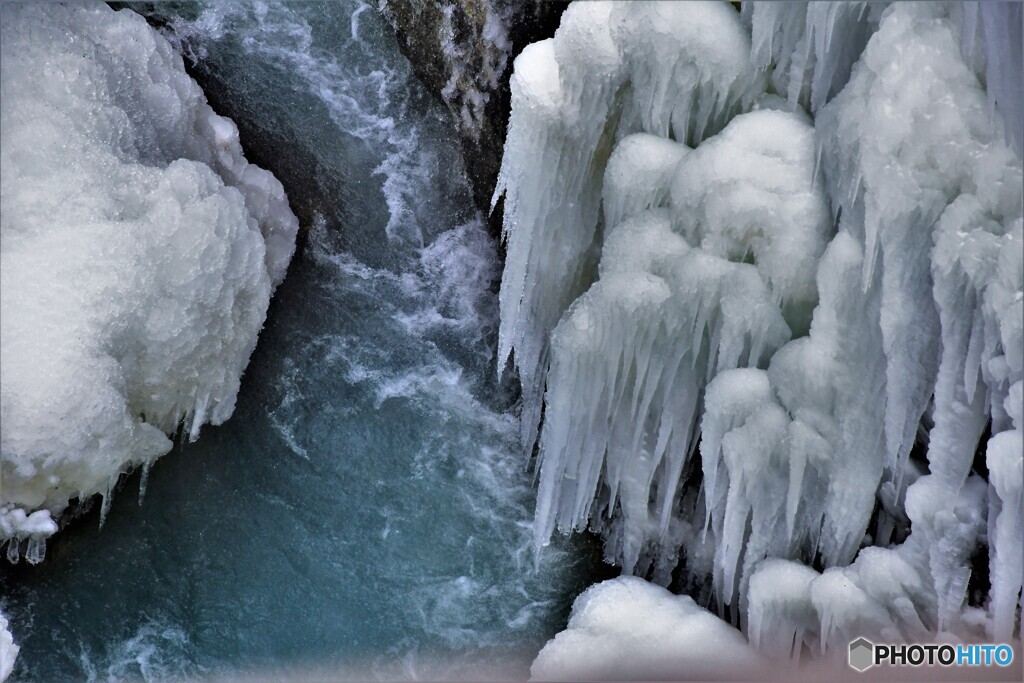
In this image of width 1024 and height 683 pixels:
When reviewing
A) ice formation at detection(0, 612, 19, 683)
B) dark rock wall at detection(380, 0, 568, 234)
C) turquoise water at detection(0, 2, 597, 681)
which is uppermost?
dark rock wall at detection(380, 0, 568, 234)

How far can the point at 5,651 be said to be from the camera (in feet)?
20.1

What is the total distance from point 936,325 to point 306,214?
173 inches


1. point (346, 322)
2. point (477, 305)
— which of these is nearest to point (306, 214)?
point (346, 322)

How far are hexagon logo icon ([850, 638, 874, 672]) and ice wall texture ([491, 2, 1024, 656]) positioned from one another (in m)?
0.11

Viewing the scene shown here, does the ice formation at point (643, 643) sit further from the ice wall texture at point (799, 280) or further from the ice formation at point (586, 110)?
the ice formation at point (586, 110)

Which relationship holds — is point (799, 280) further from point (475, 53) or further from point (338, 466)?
point (338, 466)

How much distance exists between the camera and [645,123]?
16.8 feet

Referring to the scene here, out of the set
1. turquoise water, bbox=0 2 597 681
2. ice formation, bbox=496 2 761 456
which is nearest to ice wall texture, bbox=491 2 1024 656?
A: ice formation, bbox=496 2 761 456

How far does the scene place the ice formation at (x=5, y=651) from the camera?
6082mm

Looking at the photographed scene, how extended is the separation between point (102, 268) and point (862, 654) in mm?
4489

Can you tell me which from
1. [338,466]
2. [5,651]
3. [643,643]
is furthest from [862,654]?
[5,651]

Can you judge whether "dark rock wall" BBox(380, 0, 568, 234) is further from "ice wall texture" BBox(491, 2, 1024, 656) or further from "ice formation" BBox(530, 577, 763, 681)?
"ice formation" BBox(530, 577, 763, 681)

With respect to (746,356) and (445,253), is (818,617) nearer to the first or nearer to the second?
(746,356)

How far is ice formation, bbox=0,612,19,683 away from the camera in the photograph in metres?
6.08
